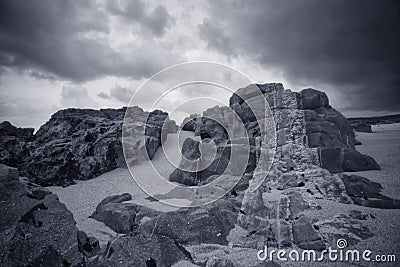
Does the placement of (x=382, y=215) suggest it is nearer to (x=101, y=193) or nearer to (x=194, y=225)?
(x=194, y=225)

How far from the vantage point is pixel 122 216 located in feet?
29.9

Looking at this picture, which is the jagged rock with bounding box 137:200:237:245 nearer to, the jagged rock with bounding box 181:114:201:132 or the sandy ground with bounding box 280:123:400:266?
the sandy ground with bounding box 280:123:400:266

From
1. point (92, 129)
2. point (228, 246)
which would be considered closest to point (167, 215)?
point (228, 246)

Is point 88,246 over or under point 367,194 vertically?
under

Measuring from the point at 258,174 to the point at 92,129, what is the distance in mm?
17342

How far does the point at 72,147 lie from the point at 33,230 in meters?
15.1

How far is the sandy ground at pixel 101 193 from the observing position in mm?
9298

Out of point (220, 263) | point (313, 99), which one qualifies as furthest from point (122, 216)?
point (313, 99)

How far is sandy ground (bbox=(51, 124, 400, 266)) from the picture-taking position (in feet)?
21.1

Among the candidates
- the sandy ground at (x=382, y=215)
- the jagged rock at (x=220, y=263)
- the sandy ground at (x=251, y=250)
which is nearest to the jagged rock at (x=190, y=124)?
the sandy ground at (x=251, y=250)

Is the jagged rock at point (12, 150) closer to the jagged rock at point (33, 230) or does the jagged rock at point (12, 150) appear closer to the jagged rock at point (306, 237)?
the jagged rock at point (33, 230)

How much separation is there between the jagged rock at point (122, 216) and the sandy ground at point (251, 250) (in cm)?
29

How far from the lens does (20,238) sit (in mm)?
5984

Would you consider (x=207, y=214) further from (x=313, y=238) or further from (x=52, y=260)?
(x=52, y=260)
